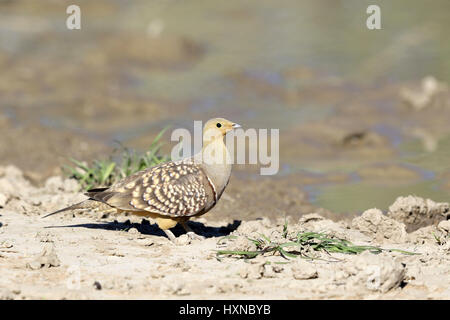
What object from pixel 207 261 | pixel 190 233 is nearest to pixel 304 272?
pixel 207 261

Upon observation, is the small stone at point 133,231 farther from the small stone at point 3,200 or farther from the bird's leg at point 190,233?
the small stone at point 3,200

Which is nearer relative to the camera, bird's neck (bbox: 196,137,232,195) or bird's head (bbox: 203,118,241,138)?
bird's neck (bbox: 196,137,232,195)

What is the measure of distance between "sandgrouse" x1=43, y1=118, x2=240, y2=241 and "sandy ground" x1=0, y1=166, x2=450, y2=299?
10.3 inches

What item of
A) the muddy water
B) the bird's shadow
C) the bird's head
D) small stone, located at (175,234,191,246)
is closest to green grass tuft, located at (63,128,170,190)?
the bird's shadow

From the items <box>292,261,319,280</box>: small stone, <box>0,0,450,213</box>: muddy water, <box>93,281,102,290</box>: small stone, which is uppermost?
<box>0,0,450,213</box>: muddy water

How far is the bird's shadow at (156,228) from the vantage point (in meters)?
8.56

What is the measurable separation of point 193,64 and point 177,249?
1114cm

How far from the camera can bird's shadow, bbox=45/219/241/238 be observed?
856 cm

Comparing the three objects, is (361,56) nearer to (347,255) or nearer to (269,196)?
(269,196)

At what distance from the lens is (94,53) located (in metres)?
18.8

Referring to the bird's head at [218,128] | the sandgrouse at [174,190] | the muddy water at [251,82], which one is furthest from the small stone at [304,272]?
the muddy water at [251,82]

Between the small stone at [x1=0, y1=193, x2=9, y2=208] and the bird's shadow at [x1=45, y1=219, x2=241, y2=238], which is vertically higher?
the small stone at [x1=0, y1=193, x2=9, y2=208]

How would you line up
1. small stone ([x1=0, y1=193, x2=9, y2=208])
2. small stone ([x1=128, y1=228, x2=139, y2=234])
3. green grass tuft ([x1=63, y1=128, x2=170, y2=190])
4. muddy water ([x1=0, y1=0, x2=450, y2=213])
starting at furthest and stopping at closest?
muddy water ([x1=0, y1=0, x2=450, y2=213]) → green grass tuft ([x1=63, y1=128, x2=170, y2=190]) → small stone ([x1=0, y1=193, x2=9, y2=208]) → small stone ([x1=128, y1=228, x2=139, y2=234])

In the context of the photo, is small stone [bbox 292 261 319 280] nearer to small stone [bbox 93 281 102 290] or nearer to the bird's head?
small stone [bbox 93 281 102 290]
